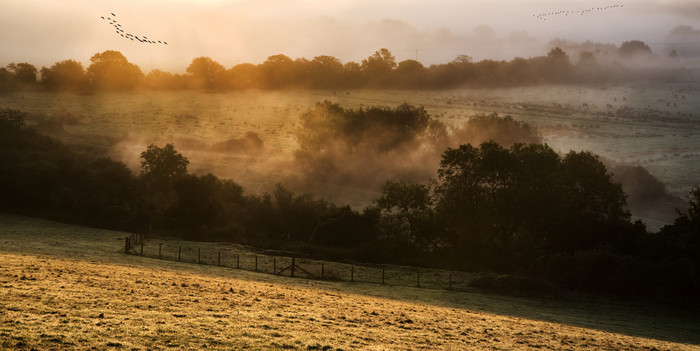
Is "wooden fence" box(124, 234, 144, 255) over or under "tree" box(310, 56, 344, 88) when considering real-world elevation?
under

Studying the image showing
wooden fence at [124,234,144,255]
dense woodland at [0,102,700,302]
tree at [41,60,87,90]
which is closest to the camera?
wooden fence at [124,234,144,255]

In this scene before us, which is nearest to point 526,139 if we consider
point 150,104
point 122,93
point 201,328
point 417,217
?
point 417,217

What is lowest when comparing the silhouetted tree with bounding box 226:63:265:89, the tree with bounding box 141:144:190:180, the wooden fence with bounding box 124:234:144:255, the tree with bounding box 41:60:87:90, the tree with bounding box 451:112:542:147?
the wooden fence with bounding box 124:234:144:255

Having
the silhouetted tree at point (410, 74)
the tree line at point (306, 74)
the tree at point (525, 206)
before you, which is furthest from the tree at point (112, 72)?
the tree at point (525, 206)

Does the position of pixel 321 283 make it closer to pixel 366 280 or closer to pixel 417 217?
pixel 366 280

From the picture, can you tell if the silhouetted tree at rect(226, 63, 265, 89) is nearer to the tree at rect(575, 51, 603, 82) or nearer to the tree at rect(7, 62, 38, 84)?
the tree at rect(7, 62, 38, 84)

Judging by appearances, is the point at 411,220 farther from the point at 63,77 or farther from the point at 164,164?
the point at 63,77

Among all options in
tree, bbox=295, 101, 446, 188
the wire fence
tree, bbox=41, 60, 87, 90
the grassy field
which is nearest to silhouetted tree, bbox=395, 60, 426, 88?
tree, bbox=295, 101, 446, 188

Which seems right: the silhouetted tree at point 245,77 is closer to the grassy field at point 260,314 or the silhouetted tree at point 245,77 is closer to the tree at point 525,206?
the tree at point 525,206

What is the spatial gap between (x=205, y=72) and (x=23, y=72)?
47258mm

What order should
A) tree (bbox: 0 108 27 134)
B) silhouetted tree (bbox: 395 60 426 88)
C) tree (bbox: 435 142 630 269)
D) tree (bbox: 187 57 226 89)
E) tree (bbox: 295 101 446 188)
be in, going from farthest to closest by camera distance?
silhouetted tree (bbox: 395 60 426 88) → tree (bbox: 187 57 226 89) → tree (bbox: 295 101 446 188) → tree (bbox: 0 108 27 134) → tree (bbox: 435 142 630 269)

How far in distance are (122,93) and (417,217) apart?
4251 inches

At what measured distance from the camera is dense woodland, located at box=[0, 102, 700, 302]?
65500 millimetres

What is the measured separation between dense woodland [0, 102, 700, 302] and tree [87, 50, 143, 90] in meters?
60.7
